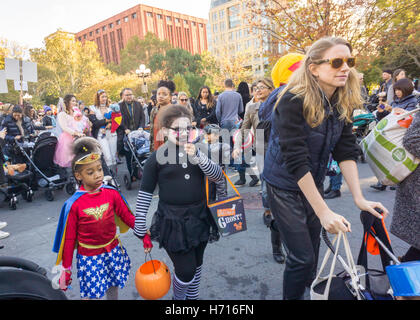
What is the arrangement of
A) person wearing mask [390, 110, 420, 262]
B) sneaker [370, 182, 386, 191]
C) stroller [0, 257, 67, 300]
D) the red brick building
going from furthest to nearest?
the red brick building
sneaker [370, 182, 386, 191]
person wearing mask [390, 110, 420, 262]
stroller [0, 257, 67, 300]

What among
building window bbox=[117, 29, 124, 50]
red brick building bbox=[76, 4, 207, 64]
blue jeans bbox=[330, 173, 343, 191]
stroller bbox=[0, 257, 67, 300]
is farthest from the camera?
building window bbox=[117, 29, 124, 50]

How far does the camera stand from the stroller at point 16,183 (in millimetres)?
5938

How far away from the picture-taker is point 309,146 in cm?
179

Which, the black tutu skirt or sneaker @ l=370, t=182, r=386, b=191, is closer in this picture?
the black tutu skirt

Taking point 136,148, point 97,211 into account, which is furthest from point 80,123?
point 97,211

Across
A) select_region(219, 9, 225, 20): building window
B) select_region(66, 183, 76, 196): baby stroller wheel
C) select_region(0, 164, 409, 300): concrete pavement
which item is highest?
select_region(219, 9, 225, 20): building window

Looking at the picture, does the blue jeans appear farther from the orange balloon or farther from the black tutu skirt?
the orange balloon

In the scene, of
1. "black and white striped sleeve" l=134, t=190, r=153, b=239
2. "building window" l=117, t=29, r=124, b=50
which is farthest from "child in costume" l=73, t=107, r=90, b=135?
"building window" l=117, t=29, r=124, b=50

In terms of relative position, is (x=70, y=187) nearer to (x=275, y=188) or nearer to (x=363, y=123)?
(x=275, y=188)

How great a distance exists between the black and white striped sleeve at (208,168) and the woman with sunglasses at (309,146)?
41 cm

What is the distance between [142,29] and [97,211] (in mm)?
97133

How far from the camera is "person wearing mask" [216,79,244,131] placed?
6988 mm

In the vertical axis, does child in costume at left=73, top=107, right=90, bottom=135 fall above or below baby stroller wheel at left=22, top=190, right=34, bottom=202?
above

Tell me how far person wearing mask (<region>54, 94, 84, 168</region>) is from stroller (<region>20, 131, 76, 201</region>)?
0.18 meters
